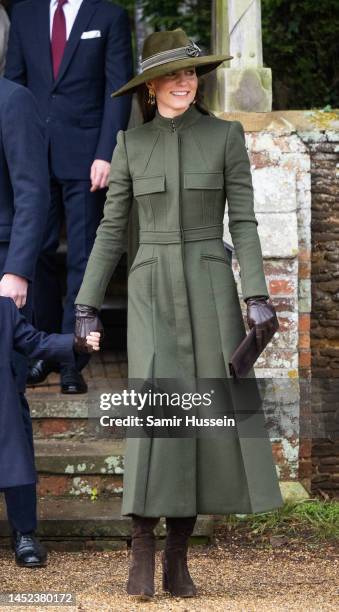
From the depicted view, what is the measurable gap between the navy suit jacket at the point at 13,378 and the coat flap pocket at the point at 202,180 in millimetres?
706

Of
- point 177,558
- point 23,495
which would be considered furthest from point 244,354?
point 23,495

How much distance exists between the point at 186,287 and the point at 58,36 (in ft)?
7.50

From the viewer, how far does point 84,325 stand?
4.89m

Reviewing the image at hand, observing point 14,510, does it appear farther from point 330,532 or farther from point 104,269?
point 330,532

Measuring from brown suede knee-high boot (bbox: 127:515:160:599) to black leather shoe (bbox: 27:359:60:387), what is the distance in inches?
87.4

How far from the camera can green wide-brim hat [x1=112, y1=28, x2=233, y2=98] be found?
192 inches

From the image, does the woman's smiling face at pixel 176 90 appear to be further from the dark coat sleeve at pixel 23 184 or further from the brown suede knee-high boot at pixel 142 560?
the brown suede knee-high boot at pixel 142 560

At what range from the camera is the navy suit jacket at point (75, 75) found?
6637 millimetres

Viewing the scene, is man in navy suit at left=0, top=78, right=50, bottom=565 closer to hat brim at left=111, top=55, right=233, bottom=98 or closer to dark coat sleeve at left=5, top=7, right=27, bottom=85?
hat brim at left=111, top=55, right=233, bottom=98

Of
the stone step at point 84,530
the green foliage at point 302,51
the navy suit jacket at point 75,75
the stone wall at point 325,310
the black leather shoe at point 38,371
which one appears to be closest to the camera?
the stone step at point 84,530

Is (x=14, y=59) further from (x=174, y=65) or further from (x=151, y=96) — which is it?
(x=174, y=65)

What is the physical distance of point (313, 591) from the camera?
5309 millimetres

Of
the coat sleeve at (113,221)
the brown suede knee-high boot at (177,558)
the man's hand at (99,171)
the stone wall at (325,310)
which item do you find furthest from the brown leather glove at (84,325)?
the stone wall at (325,310)

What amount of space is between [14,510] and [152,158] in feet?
5.06
